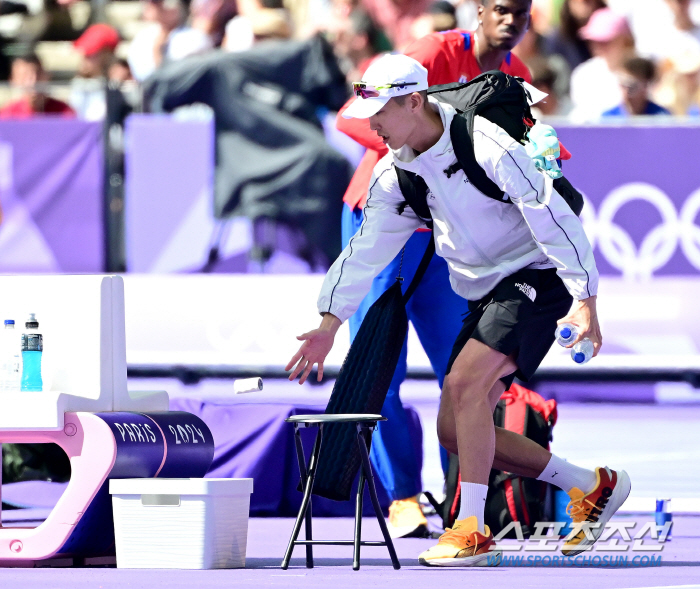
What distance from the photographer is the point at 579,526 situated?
4500 millimetres

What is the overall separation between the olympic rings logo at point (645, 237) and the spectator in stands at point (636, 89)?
957 mm

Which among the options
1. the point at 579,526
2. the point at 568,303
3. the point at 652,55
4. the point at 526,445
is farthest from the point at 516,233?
the point at 652,55

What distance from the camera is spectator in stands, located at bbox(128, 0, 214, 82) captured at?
35.1ft

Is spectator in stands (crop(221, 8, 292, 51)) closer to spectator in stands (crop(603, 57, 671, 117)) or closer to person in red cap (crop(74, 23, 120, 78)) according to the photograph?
person in red cap (crop(74, 23, 120, 78))

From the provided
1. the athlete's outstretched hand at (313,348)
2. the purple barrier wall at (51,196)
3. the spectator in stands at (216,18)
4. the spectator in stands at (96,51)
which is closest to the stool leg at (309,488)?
the athlete's outstretched hand at (313,348)

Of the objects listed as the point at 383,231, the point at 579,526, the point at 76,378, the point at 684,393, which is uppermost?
the point at 383,231

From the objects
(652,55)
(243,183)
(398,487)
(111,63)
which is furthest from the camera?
(111,63)

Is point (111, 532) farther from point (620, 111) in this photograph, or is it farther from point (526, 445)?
point (620, 111)

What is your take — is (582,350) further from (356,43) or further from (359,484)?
(356,43)

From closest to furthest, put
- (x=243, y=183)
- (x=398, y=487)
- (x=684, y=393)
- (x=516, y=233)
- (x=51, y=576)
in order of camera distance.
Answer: (x=51, y=576), (x=516, y=233), (x=398, y=487), (x=684, y=393), (x=243, y=183)

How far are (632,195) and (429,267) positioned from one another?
3121 millimetres

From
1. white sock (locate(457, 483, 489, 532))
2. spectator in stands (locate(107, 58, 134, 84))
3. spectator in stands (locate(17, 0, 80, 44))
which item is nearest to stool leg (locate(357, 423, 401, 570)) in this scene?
white sock (locate(457, 483, 489, 532))

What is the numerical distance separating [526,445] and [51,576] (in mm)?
1594

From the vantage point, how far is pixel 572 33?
9945 millimetres
